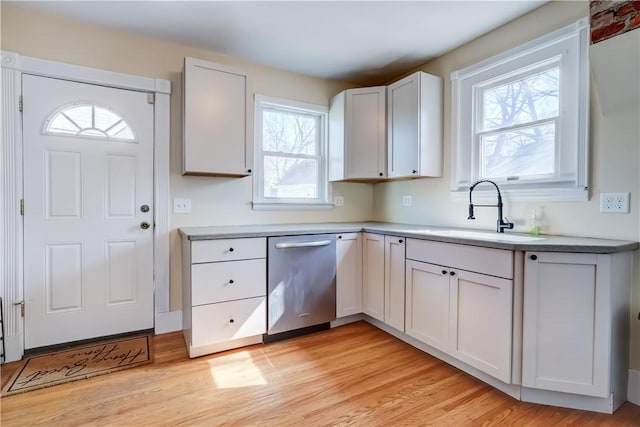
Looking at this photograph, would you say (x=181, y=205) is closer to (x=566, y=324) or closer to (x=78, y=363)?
(x=78, y=363)

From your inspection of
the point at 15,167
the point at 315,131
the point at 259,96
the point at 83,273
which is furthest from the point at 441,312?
the point at 15,167

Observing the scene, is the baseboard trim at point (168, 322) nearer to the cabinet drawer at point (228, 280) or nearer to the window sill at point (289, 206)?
the cabinet drawer at point (228, 280)

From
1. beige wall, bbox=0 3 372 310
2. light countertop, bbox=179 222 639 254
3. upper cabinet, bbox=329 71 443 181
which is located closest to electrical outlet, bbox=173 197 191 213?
beige wall, bbox=0 3 372 310

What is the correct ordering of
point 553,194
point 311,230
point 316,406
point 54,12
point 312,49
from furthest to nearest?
point 312,49 → point 311,230 → point 54,12 → point 553,194 → point 316,406

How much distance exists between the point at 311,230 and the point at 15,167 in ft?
6.73

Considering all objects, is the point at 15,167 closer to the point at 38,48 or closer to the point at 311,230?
the point at 38,48

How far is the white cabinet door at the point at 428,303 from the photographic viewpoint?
6.61 feet

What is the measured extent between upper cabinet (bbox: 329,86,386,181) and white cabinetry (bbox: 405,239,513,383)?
3.27ft

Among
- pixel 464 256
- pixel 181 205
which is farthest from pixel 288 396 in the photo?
pixel 181 205

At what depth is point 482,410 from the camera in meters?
1.61

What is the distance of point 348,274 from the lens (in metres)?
2.64

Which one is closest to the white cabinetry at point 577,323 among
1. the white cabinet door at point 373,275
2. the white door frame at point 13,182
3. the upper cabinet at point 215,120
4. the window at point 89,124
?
the white cabinet door at point 373,275

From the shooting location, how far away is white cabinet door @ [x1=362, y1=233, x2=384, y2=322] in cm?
251

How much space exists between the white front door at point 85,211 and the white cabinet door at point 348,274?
153cm
